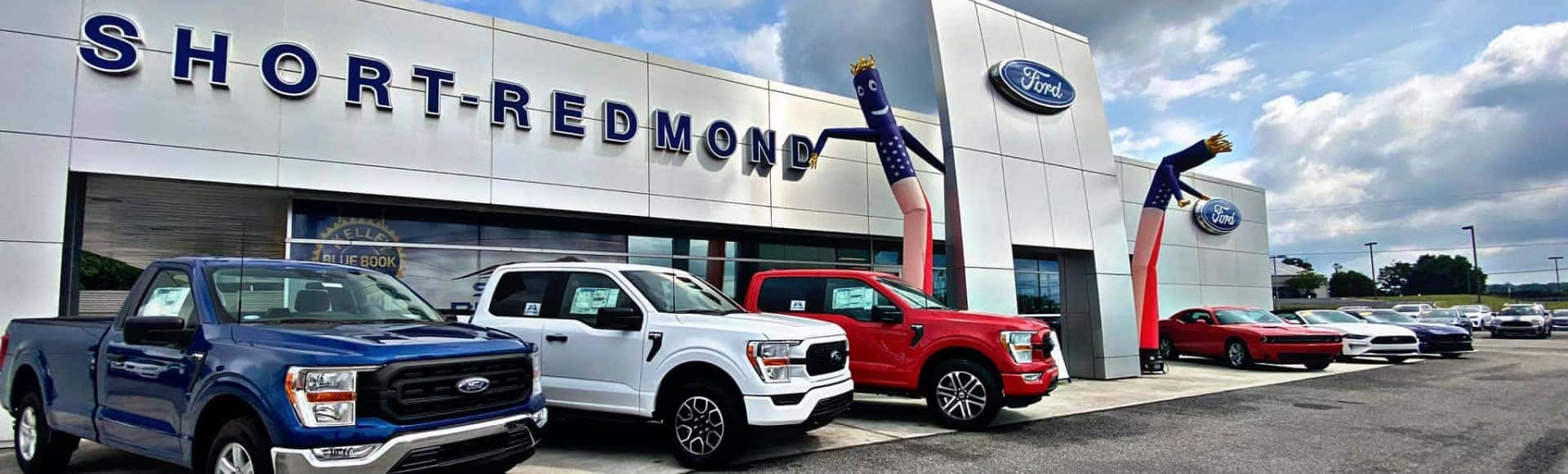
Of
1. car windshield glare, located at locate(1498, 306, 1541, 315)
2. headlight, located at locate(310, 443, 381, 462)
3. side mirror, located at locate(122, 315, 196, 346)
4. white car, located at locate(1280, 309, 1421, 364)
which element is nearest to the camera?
headlight, located at locate(310, 443, 381, 462)

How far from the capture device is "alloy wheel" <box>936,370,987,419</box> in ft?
29.0

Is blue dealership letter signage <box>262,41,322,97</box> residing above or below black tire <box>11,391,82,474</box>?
above

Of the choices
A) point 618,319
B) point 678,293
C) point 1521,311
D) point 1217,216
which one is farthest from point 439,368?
point 1521,311

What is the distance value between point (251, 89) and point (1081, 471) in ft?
33.9

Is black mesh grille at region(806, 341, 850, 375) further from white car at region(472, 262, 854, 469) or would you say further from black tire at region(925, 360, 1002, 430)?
black tire at region(925, 360, 1002, 430)

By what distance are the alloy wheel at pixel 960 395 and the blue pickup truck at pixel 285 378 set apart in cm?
496

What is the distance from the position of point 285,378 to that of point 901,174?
10337 mm

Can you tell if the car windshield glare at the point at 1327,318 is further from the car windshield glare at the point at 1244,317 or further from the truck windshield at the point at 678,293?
the truck windshield at the point at 678,293

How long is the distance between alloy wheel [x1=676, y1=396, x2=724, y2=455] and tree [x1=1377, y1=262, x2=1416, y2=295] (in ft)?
425

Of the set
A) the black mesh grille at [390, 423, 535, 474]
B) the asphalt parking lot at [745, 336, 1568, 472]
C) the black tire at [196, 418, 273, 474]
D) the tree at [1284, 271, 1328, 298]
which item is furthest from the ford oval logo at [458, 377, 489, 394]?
the tree at [1284, 271, 1328, 298]

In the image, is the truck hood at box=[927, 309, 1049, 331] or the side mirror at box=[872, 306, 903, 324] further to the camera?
the side mirror at box=[872, 306, 903, 324]

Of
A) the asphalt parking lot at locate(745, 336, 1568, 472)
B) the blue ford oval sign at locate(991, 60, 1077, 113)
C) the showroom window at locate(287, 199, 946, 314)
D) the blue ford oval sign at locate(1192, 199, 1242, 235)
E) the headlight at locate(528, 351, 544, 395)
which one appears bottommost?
the asphalt parking lot at locate(745, 336, 1568, 472)

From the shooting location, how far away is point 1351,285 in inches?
4080

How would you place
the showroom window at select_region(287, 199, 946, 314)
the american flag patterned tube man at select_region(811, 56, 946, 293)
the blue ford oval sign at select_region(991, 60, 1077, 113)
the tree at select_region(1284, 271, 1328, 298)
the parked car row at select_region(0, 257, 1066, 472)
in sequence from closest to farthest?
the parked car row at select_region(0, 257, 1066, 472) → the showroom window at select_region(287, 199, 946, 314) → the american flag patterned tube man at select_region(811, 56, 946, 293) → the blue ford oval sign at select_region(991, 60, 1077, 113) → the tree at select_region(1284, 271, 1328, 298)
